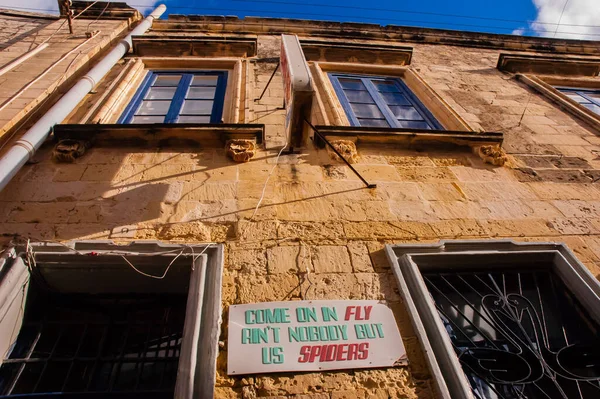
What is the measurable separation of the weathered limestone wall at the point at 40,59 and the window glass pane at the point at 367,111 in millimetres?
4138

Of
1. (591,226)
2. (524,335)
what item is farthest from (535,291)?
(591,226)

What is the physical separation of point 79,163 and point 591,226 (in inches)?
201

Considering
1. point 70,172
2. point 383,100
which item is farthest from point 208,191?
point 383,100

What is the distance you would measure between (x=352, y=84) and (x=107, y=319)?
5.14 m

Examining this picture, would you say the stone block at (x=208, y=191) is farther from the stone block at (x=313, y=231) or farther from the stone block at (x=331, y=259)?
the stone block at (x=331, y=259)

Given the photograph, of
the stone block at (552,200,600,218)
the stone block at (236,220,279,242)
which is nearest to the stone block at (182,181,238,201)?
the stone block at (236,220,279,242)

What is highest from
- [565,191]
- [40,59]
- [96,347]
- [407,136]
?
[40,59]

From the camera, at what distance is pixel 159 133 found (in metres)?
4.18

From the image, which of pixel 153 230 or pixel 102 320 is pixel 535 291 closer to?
pixel 153 230

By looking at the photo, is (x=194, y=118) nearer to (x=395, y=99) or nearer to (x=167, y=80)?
(x=167, y=80)

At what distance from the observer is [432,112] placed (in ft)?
18.7

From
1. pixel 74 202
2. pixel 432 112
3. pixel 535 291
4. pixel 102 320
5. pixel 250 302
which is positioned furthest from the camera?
pixel 432 112

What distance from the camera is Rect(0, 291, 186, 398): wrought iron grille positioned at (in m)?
2.47

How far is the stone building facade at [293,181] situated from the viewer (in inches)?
109
